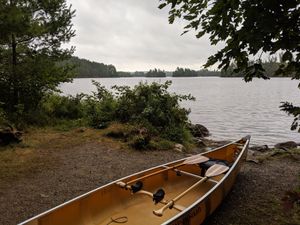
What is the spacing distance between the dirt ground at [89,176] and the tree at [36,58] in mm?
2445

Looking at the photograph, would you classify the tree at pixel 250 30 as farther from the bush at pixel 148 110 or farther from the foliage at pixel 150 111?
the bush at pixel 148 110

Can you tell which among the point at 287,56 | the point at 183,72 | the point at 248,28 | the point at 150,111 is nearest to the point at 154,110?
the point at 150,111

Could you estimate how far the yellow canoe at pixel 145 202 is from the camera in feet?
12.8

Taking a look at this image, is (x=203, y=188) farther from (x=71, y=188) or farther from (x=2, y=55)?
(x=2, y=55)

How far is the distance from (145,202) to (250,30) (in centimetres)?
347

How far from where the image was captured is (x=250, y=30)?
7.36ft

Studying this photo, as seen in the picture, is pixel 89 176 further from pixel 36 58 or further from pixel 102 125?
pixel 36 58

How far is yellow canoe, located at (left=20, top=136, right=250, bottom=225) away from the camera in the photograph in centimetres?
392

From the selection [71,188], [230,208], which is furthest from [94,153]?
[230,208]

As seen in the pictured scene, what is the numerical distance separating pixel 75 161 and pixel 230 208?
4.42 meters

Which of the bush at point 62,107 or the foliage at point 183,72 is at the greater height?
the foliage at point 183,72

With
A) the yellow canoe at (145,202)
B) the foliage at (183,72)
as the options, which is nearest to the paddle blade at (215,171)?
the yellow canoe at (145,202)

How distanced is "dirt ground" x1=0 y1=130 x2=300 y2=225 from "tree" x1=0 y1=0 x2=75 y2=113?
2445 mm

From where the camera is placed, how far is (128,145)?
32.1 feet
